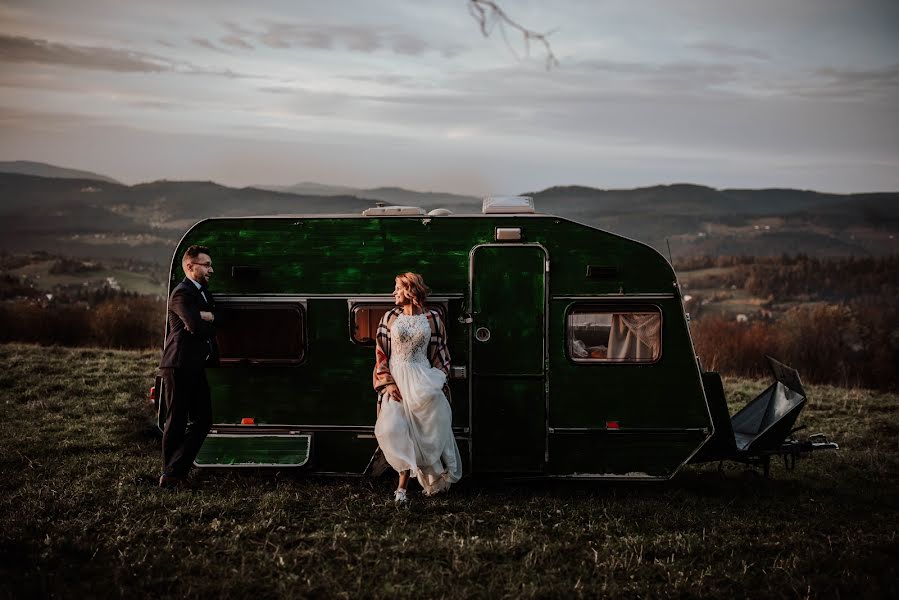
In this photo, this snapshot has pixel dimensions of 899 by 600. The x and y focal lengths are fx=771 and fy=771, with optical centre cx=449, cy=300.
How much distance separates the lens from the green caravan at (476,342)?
766cm

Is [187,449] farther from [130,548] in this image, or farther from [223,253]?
[223,253]

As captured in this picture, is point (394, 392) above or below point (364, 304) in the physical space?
below

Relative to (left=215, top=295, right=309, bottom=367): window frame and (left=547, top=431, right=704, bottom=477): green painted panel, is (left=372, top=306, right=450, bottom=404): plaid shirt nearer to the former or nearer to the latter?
(left=215, top=295, right=309, bottom=367): window frame

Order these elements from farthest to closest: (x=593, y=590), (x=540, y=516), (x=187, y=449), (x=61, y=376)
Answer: (x=61, y=376) → (x=187, y=449) → (x=540, y=516) → (x=593, y=590)

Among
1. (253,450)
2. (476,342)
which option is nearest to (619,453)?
(476,342)

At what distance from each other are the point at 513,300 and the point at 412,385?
136 centimetres

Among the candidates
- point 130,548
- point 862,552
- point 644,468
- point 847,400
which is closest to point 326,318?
point 130,548

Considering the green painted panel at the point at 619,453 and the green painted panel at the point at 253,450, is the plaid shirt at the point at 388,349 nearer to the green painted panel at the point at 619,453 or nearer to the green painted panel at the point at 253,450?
the green painted panel at the point at 253,450

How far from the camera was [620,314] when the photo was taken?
768 centimetres

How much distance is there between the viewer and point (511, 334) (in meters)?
7.69

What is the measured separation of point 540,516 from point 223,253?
4091mm

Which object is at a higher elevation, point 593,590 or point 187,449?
point 187,449

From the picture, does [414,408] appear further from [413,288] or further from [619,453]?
[619,453]

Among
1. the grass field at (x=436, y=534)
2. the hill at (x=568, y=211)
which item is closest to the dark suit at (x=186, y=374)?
the grass field at (x=436, y=534)
